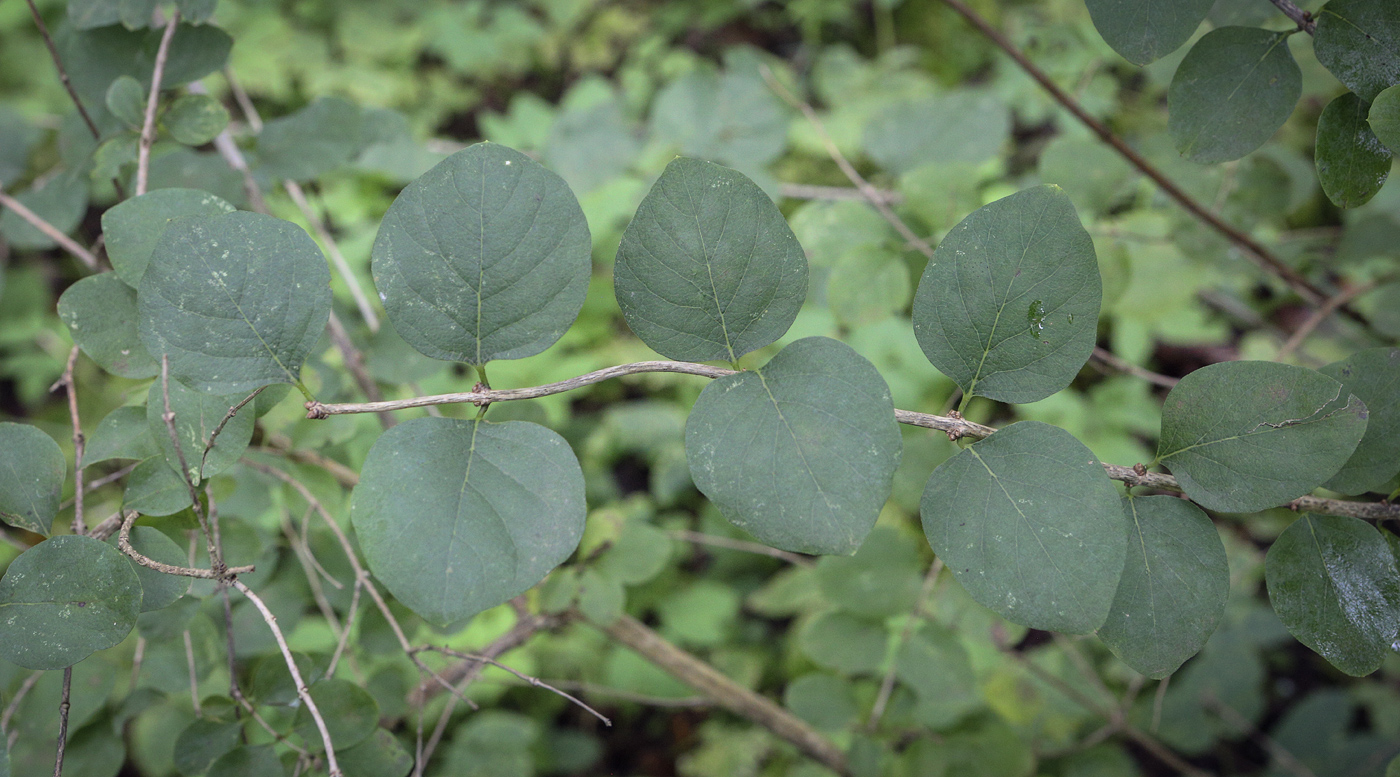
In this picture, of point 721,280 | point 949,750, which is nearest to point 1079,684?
point 949,750

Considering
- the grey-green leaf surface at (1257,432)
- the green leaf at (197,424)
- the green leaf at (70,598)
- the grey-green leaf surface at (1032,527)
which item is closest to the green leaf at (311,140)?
the green leaf at (197,424)

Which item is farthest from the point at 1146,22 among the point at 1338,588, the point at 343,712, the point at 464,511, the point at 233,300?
the point at 343,712

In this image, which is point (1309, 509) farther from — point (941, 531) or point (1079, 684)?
point (1079, 684)

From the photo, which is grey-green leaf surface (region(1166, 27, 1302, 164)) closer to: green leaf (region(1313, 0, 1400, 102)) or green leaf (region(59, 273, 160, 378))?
green leaf (region(1313, 0, 1400, 102))

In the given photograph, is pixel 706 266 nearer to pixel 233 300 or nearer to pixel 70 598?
pixel 233 300

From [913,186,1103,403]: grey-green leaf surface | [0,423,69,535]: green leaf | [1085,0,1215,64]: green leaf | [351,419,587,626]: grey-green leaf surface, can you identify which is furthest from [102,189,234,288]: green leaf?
[1085,0,1215,64]: green leaf
